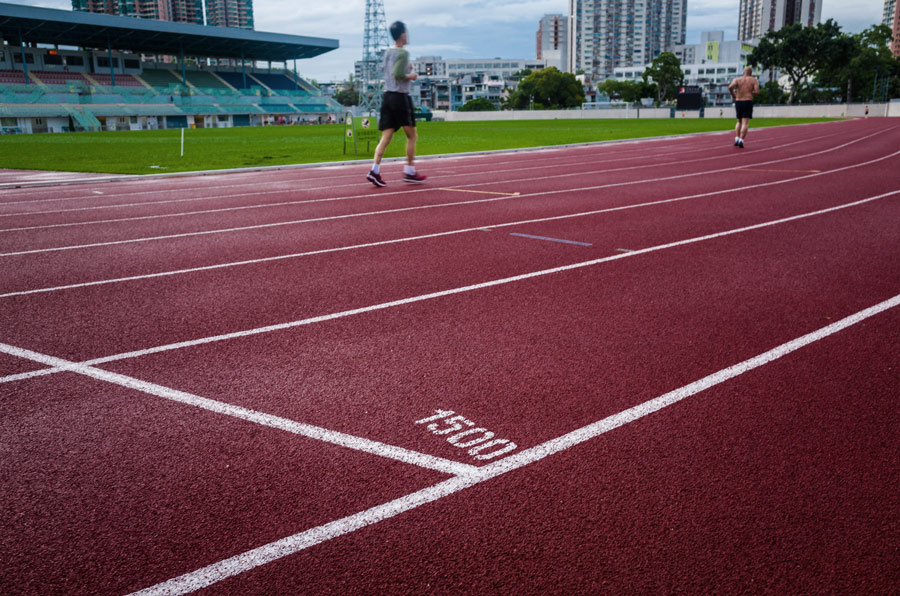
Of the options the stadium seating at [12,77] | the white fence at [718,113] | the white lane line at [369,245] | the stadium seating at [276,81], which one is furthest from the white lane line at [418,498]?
the stadium seating at [276,81]

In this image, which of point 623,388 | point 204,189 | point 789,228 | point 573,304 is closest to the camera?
point 623,388

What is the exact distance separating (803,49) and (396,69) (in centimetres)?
9698

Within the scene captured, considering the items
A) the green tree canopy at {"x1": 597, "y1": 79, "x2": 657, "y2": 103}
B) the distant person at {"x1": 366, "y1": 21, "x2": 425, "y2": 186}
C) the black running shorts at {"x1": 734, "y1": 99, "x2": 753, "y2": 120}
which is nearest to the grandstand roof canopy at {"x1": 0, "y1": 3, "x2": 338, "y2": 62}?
the black running shorts at {"x1": 734, "y1": 99, "x2": 753, "y2": 120}

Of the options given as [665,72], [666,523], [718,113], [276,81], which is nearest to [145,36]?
[276,81]

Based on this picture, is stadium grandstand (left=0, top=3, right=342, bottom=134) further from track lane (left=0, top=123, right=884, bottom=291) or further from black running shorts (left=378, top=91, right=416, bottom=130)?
track lane (left=0, top=123, right=884, bottom=291)

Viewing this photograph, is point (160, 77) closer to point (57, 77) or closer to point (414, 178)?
point (57, 77)

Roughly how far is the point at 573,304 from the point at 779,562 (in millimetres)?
2869

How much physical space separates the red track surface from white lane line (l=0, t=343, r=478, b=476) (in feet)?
0.05

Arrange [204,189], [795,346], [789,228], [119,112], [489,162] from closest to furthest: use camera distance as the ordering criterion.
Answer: [795,346], [789,228], [204,189], [489,162], [119,112]

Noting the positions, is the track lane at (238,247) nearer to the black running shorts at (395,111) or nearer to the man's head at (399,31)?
the black running shorts at (395,111)

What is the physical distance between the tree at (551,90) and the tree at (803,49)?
3614cm

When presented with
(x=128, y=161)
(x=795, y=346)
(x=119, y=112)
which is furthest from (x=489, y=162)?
(x=119, y=112)

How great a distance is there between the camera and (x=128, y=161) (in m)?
19.5

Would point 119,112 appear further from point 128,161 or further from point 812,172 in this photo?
point 812,172
